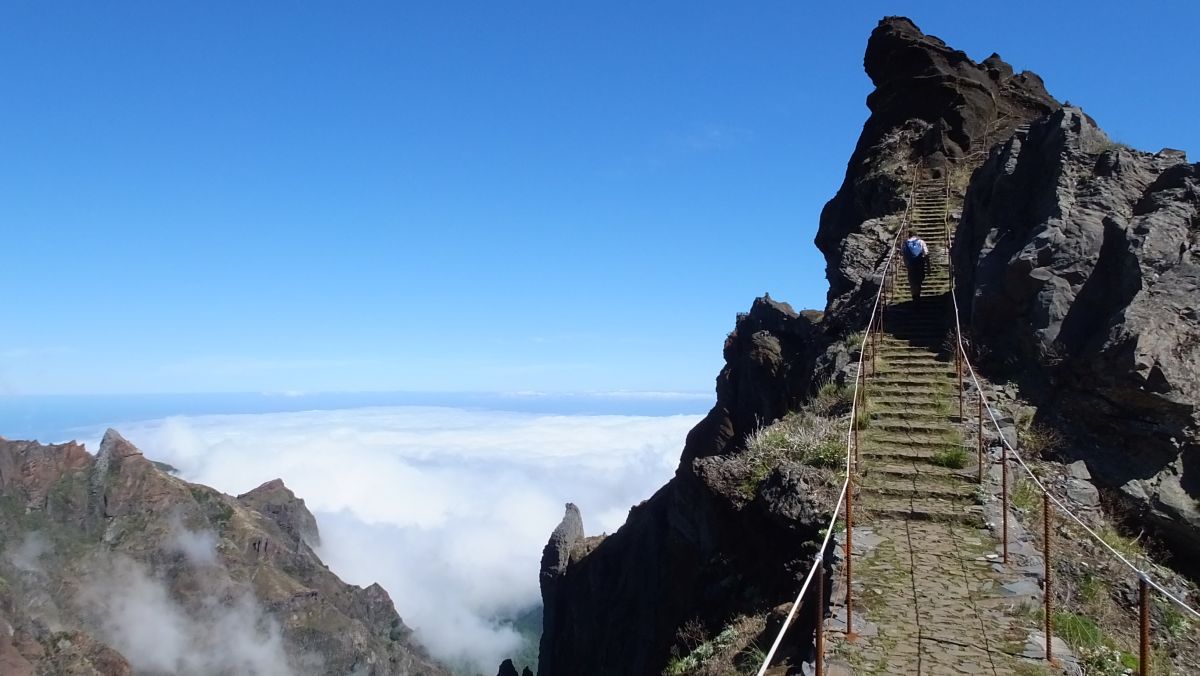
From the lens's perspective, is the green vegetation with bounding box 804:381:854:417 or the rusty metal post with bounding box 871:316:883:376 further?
the rusty metal post with bounding box 871:316:883:376

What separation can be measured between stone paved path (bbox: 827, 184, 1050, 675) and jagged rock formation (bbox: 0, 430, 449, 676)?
163540 mm

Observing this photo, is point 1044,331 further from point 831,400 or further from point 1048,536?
point 1048,536

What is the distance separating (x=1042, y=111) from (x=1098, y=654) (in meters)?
33.5

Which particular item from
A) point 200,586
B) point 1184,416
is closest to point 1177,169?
point 1184,416

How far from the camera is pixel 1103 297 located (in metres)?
14.8

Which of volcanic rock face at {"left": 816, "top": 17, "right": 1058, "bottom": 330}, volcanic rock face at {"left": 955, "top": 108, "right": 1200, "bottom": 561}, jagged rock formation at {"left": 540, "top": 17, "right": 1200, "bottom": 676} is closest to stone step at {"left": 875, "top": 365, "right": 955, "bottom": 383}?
jagged rock formation at {"left": 540, "top": 17, "right": 1200, "bottom": 676}

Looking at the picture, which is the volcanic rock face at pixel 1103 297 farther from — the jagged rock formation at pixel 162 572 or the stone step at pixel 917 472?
the jagged rock formation at pixel 162 572

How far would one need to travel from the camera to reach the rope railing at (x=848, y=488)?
6.48 m

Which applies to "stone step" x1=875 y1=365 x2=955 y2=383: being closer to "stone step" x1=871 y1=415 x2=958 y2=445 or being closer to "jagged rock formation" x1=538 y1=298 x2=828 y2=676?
"stone step" x1=871 y1=415 x2=958 y2=445

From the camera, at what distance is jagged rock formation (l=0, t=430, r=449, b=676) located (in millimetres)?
147125

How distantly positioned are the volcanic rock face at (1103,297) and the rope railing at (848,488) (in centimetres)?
218

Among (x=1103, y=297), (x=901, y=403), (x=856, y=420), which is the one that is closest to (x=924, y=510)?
(x=856, y=420)

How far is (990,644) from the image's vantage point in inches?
310

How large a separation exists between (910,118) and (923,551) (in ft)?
Answer: 92.3
